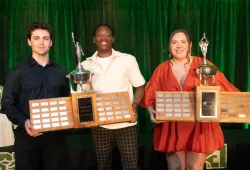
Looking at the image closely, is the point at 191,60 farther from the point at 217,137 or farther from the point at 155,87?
the point at 217,137

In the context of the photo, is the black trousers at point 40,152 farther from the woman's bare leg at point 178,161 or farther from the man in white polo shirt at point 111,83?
the woman's bare leg at point 178,161

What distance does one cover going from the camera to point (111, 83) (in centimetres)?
211

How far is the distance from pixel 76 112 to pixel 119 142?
1.95ft

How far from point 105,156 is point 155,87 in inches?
25.9

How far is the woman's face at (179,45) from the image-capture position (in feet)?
6.16

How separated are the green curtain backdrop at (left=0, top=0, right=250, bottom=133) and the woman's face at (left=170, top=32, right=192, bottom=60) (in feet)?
4.86

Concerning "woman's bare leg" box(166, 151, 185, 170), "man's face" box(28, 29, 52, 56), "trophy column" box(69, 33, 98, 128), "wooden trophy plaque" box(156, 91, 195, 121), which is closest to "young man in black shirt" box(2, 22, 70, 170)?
"man's face" box(28, 29, 52, 56)

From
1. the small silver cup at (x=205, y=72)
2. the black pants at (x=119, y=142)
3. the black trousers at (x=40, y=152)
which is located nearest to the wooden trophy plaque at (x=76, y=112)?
the black trousers at (x=40, y=152)

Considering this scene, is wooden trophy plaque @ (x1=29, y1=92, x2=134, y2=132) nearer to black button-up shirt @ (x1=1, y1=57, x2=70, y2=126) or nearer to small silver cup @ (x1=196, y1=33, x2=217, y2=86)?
black button-up shirt @ (x1=1, y1=57, x2=70, y2=126)

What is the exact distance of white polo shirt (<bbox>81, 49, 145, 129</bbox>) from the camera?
2104mm

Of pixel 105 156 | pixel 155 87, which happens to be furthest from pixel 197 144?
pixel 105 156

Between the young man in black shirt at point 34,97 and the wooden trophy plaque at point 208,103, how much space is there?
870mm

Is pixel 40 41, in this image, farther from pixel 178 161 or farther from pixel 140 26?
pixel 140 26

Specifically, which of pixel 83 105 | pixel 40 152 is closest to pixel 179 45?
pixel 83 105
